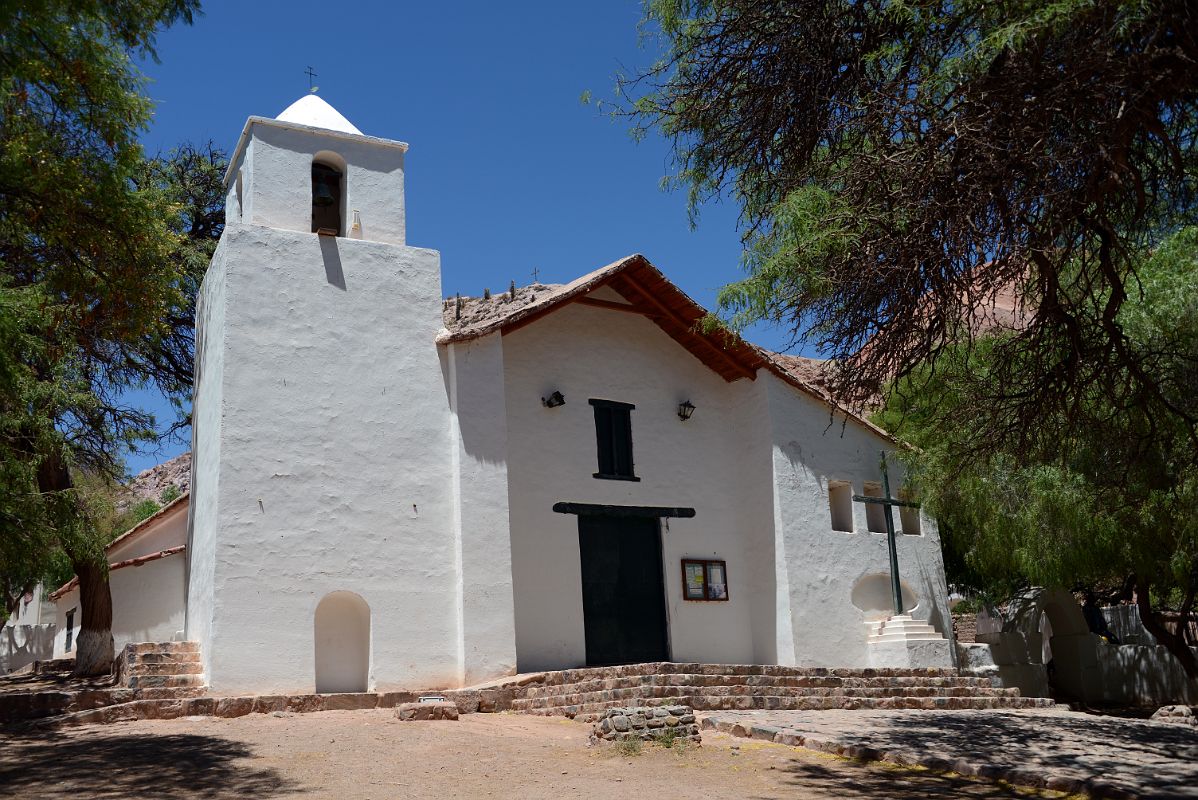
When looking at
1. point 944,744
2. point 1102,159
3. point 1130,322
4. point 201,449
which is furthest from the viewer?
point 201,449

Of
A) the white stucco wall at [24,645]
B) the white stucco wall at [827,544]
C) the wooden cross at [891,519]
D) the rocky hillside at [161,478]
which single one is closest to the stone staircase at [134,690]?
the white stucco wall at [827,544]

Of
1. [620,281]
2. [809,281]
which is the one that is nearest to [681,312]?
[620,281]

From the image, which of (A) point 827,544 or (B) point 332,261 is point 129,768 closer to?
(B) point 332,261

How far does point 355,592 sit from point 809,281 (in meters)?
7.40

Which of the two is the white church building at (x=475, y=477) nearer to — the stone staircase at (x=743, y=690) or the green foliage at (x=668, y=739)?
the stone staircase at (x=743, y=690)

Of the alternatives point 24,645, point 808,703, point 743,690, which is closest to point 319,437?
point 743,690

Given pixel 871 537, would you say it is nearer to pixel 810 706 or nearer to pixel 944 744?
pixel 810 706

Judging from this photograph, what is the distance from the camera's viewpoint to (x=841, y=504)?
684 inches

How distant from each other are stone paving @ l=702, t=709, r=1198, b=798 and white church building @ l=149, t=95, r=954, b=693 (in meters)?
3.99

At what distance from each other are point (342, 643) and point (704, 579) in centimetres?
562

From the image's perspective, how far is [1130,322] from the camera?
11.5 meters

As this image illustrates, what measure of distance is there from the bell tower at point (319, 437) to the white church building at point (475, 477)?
0.03 metres

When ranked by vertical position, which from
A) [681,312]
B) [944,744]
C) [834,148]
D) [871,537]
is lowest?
[944,744]

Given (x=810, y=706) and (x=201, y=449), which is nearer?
(x=810, y=706)
